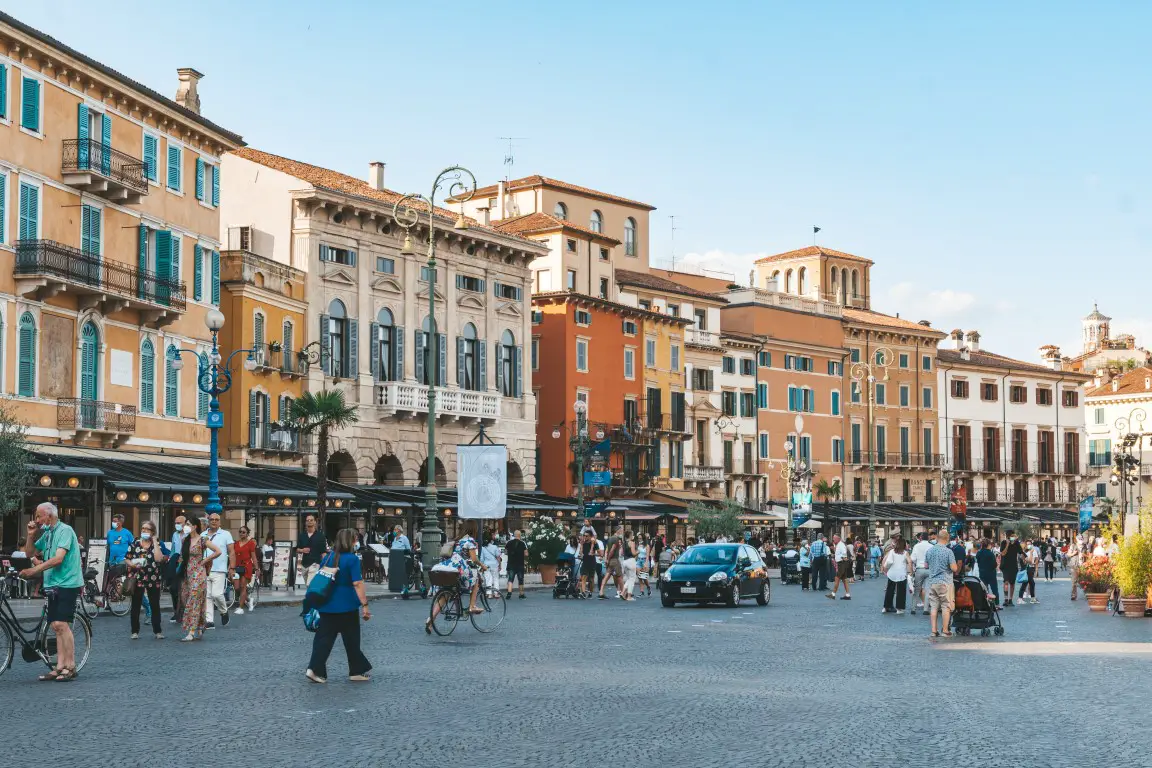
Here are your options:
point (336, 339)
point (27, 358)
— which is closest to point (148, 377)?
point (27, 358)

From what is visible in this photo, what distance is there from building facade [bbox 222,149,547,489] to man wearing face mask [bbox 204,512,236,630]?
27.5 metres

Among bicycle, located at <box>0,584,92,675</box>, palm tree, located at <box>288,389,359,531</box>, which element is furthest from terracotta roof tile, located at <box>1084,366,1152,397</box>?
bicycle, located at <box>0,584,92,675</box>

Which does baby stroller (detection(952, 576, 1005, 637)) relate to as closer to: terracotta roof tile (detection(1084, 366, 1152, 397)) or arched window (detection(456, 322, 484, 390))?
arched window (detection(456, 322, 484, 390))

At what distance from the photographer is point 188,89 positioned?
46.8m

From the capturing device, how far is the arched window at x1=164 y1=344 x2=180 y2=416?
142 ft

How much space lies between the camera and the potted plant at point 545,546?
143 feet

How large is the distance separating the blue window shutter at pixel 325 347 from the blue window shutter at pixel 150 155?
441 inches

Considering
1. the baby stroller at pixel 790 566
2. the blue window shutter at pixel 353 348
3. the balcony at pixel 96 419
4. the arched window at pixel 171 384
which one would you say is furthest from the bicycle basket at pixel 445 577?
the blue window shutter at pixel 353 348

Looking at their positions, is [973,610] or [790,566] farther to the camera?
[790,566]

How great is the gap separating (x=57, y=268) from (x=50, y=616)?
77.7ft

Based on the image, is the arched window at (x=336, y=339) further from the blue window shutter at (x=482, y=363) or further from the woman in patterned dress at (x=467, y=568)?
the woman in patterned dress at (x=467, y=568)

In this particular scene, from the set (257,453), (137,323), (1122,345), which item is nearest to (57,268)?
(137,323)

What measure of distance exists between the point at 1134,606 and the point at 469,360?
34.5 m

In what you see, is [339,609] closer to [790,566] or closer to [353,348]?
[790,566]
